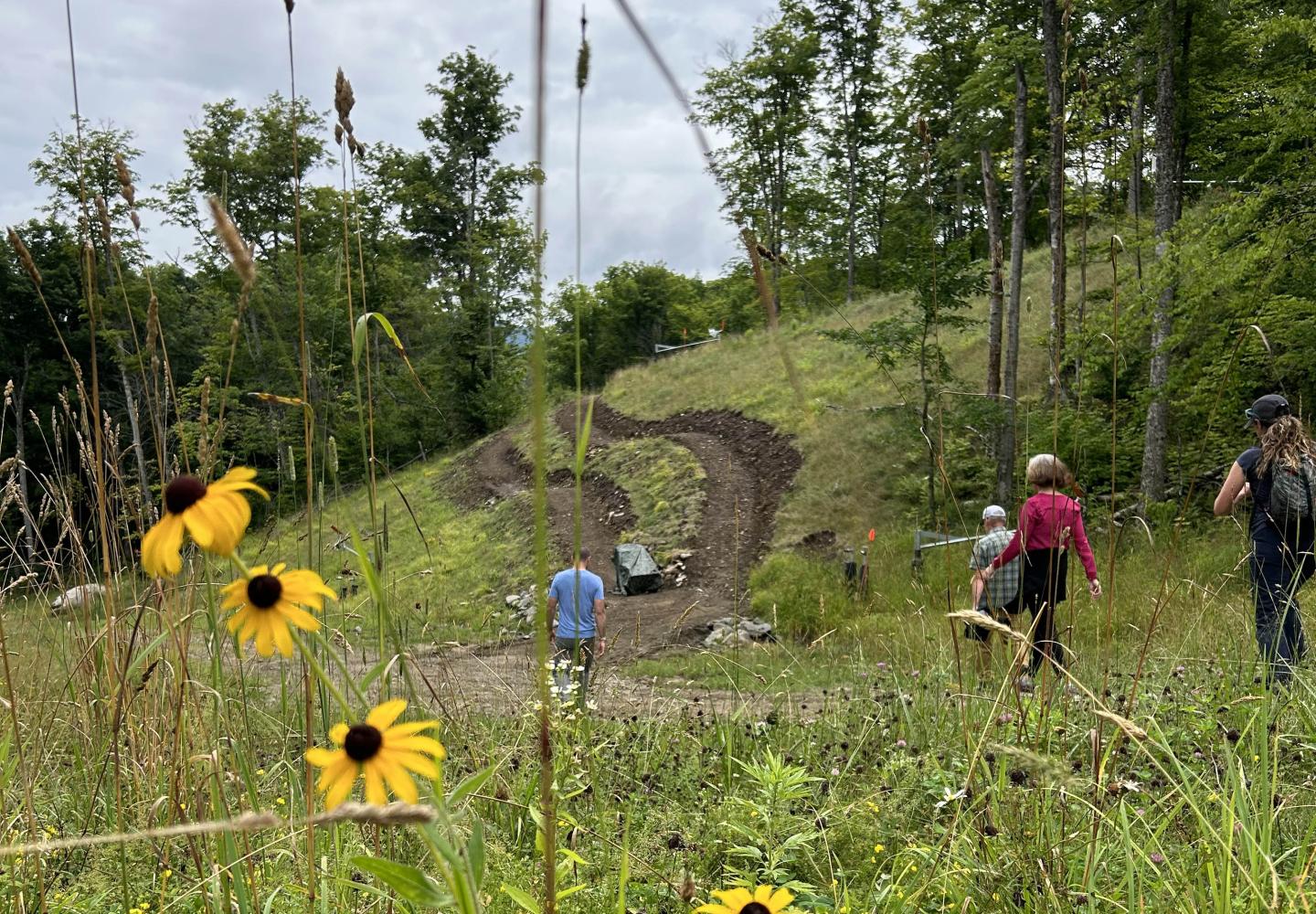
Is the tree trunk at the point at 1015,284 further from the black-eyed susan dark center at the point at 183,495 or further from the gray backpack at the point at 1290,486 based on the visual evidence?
the black-eyed susan dark center at the point at 183,495

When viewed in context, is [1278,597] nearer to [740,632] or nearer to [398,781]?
[398,781]

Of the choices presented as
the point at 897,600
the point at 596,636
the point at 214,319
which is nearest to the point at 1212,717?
the point at 596,636

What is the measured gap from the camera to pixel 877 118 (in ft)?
96.6

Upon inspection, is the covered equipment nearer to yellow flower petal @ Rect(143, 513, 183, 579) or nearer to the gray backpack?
the gray backpack

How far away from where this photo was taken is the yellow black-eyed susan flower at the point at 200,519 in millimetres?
613

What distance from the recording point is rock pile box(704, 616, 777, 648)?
10477mm

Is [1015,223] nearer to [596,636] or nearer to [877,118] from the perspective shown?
[596,636]

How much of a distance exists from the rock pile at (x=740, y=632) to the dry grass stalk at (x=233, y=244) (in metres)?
9.62

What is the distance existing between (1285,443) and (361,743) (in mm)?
5054

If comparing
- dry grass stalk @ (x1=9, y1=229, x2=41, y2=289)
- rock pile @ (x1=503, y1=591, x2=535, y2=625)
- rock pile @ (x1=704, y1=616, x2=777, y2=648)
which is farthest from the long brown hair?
rock pile @ (x1=503, y1=591, x2=535, y2=625)

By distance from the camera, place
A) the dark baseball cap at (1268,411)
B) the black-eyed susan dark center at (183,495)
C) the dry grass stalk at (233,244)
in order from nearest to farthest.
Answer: the black-eyed susan dark center at (183,495) → the dry grass stalk at (233,244) → the dark baseball cap at (1268,411)

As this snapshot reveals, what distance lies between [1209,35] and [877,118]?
1878cm

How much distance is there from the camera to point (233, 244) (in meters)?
0.82

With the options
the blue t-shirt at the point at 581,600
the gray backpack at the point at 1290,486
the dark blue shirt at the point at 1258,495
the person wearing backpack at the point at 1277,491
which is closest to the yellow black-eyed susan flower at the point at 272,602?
the person wearing backpack at the point at 1277,491
